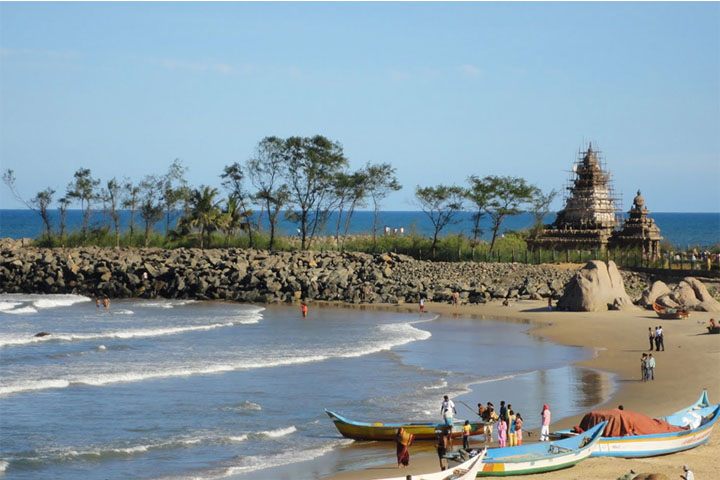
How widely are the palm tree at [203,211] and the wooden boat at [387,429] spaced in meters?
53.7

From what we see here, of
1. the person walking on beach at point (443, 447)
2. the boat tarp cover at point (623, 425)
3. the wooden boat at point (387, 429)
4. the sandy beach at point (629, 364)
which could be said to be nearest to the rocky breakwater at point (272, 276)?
the sandy beach at point (629, 364)

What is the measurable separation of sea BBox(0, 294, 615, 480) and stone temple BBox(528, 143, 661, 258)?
22473 millimetres

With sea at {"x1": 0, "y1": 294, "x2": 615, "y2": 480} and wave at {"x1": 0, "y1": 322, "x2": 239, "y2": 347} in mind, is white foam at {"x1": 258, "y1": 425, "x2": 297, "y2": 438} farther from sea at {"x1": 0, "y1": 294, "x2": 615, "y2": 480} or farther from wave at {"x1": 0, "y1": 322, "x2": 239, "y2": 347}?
wave at {"x1": 0, "y1": 322, "x2": 239, "y2": 347}

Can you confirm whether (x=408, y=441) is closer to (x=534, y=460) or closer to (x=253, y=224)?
(x=534, y=460)

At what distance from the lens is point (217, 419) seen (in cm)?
2720

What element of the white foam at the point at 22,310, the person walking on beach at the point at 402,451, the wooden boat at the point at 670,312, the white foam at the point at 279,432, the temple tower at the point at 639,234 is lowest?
the white foam at the point at 279,432

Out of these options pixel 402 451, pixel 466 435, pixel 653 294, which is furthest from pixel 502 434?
pixel 653 294

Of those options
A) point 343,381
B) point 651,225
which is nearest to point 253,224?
point 651,225

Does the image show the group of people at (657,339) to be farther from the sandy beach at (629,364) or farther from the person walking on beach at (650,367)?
the person walking on beach at (650,367)

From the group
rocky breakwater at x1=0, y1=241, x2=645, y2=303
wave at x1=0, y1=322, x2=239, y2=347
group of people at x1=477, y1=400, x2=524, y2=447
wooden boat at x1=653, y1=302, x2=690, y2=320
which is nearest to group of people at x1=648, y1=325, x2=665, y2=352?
wooden boat at x1=653, y1=302, x2=690, y2=320

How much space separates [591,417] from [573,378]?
1093cm

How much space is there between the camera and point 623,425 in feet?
72.7

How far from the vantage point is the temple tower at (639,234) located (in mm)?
68500

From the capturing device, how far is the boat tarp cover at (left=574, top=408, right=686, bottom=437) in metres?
22.2
